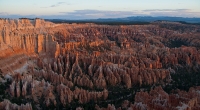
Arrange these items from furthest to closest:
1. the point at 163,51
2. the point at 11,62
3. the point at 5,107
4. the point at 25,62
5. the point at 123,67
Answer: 1. the point at 163,51
2. the point at 123,67
3. the point at 25,62
4. the point at 11,62
5. the point at 5,107

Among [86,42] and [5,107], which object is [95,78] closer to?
[5,107]

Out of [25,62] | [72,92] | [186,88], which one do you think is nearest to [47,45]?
[25,62]

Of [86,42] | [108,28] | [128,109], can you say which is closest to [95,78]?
[128,109]

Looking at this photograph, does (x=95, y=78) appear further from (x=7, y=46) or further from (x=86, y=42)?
(x=86, y=42)

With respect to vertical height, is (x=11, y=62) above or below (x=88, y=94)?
above

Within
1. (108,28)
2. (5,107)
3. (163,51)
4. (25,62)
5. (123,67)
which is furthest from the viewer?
(108,28)

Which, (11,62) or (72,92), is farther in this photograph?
(11,62)
